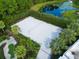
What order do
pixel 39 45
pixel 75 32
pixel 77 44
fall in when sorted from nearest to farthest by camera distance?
pixel 77 44 → pixel 75 32 → pixel 39 45

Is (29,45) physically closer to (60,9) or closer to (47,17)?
(47,17)

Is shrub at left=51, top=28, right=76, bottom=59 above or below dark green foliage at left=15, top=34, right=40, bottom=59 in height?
above

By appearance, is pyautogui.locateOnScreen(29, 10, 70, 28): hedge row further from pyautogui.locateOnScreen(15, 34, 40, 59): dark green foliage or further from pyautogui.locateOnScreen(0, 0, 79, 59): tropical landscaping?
pyautogui.locateOnScreen(15, 34, 40, 59): dark green foliage

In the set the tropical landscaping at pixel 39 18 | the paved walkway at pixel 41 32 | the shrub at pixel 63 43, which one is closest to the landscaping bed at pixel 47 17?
the tropical landscaping at pixel 39 18

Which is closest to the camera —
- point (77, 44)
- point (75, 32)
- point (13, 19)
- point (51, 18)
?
point (77, 44)

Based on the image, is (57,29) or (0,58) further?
(57,29)

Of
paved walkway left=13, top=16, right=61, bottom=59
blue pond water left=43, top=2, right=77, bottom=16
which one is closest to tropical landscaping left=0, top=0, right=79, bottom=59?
blue pond water left=43, top=2, right=77, bottom=16

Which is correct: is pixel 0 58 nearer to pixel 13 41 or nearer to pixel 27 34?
→ pixel 13 41

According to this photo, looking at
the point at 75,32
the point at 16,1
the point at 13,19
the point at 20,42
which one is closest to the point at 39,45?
the point at 20,42
